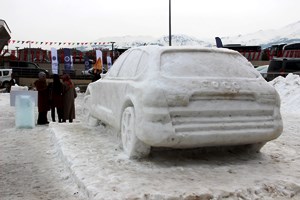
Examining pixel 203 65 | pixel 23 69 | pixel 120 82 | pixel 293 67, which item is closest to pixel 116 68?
pixel 120 82

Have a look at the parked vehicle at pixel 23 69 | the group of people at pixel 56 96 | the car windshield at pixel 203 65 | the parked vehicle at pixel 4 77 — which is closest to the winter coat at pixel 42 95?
the group of people at pixel 56 96

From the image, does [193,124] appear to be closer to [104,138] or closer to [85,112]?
[104,138]

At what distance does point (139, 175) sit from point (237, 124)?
135 centimetres

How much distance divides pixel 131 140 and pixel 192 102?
2.90 feet

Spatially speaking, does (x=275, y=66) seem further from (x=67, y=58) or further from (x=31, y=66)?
(x=31, y=66)

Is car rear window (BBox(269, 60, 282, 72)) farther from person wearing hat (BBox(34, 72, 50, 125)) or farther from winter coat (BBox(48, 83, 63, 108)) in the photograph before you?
person wearing hat (BBox(34, 72, 50, 125))

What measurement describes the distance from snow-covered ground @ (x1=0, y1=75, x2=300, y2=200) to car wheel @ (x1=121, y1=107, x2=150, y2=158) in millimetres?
98

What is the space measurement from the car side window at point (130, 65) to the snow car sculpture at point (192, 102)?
3 cm

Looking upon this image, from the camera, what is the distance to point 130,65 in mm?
5801

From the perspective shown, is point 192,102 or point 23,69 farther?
point 23,69

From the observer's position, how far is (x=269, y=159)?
207 inches

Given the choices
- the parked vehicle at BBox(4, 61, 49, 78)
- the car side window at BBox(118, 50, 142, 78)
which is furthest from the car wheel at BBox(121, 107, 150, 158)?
the parked vehicle at BBox(4, 61, 49, 78)

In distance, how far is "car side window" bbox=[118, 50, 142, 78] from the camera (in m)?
5.56

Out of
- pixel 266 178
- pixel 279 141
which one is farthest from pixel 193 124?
pixel 279 141
